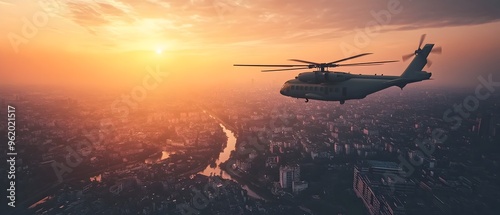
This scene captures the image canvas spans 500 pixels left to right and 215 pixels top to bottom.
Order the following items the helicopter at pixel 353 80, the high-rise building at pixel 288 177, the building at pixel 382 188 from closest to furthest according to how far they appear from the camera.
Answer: the helicopter at pixel 353 80 → the building at pixel 382 188 → the high-rise building at pixel 288 177

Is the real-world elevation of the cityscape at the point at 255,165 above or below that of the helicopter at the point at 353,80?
below

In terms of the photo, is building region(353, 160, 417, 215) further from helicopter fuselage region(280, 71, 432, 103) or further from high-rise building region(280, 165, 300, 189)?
helicopter fuselage region(280, 71, 432, 103)

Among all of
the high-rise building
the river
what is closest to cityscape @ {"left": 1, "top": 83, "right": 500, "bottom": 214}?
the high-rise building

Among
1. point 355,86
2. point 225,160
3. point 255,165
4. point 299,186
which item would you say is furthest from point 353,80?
point 225,160

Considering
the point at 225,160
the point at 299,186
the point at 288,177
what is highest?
the point at 288,177

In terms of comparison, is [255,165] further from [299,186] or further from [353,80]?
[353,80]

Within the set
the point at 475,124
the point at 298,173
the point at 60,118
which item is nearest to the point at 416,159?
the point at 298,173

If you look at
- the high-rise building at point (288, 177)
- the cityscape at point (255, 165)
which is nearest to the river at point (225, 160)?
the cityscape at point (255, 165)

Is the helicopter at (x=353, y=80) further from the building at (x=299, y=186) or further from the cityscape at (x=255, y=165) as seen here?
the building at (x=299, y=186)

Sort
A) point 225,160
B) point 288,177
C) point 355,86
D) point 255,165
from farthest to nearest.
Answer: point 225,160
point 255,165
point 288,177
point 355,86
